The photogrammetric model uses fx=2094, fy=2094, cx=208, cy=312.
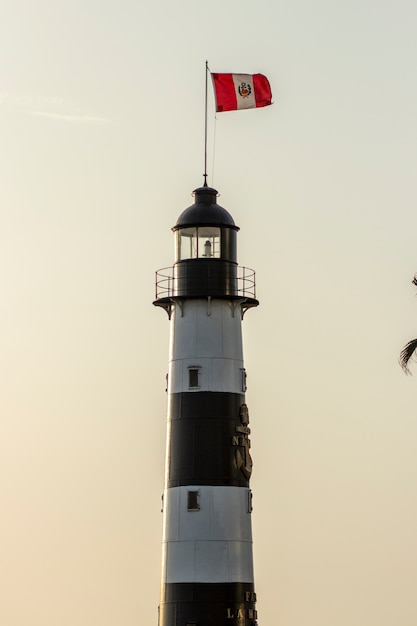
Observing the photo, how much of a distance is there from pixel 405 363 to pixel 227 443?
39.5 feet

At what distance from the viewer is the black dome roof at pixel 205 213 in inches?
3716

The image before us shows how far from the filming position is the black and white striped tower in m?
90.2

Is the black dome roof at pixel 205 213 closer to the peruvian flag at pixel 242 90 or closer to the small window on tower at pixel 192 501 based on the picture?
the peruvian flag at pixel 242 90

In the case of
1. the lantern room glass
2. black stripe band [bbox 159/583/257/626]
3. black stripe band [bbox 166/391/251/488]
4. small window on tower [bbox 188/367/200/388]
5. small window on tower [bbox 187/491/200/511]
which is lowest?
black stripe band [bbox 159/583/257/626]

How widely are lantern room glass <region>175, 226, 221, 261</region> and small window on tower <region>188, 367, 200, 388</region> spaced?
5.26 metres

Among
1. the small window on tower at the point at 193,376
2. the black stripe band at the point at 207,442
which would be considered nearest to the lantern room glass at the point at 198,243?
the small window on tower at the point at 193,376

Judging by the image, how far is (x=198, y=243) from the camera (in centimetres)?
9444

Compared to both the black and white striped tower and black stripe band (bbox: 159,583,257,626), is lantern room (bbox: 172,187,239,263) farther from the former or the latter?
black stripe band (bbox: 159,583,257,626)

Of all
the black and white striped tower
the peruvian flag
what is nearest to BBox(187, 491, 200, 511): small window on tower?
the black and white striped tower

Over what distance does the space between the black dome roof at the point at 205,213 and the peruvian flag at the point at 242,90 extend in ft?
13.1

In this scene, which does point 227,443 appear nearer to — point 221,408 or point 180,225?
point 221,408

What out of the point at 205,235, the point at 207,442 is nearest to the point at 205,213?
the point at 205,235

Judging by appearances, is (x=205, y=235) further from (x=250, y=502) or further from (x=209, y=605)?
(x=209, y=605)

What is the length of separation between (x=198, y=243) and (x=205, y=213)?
142cm
